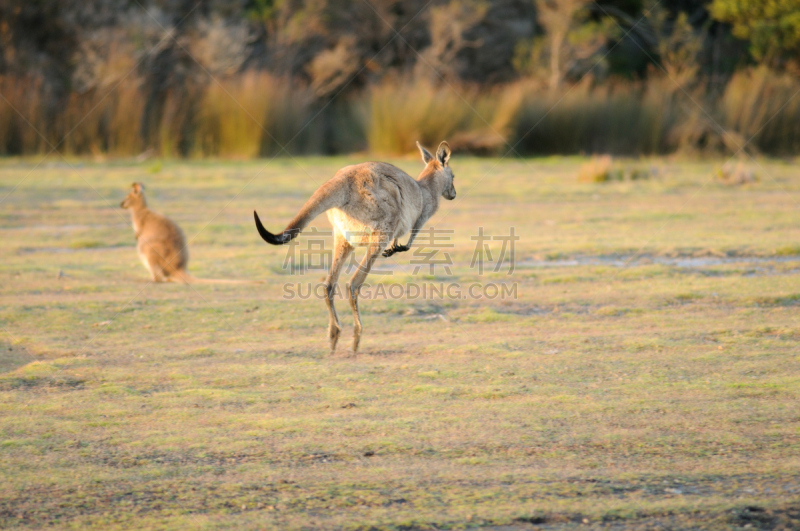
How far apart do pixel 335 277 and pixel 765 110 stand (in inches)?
688

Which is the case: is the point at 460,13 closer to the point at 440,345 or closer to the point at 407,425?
the point at 440,345

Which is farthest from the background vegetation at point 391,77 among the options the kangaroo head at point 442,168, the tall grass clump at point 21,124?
the kangaroo head at point 442,168

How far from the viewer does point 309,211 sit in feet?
16.8

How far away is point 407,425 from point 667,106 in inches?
712

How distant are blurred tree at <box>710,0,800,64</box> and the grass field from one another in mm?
15481

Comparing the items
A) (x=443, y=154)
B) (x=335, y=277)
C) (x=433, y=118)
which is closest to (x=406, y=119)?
(x=433, y=118)

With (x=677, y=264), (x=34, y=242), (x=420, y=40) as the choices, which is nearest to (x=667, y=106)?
(x=420, y=40)

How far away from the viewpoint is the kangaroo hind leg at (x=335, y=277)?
5.55 m

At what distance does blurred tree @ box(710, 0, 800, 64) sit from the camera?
23016mm

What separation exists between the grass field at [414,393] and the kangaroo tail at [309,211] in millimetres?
780

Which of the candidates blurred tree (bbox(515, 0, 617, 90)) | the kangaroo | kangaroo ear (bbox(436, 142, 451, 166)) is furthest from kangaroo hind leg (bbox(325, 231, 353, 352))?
blurred tree (bbox(515, 0, 617, 90))

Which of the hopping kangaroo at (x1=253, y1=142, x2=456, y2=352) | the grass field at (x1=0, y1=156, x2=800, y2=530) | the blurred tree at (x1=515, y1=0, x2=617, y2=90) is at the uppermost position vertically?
the blurred tree at (x1=515, y1=0, x2=617, y2=90)

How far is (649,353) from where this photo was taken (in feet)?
18.1

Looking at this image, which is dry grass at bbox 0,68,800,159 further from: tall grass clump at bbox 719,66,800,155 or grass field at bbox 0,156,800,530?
grass field at bbox 0,156,800,530
